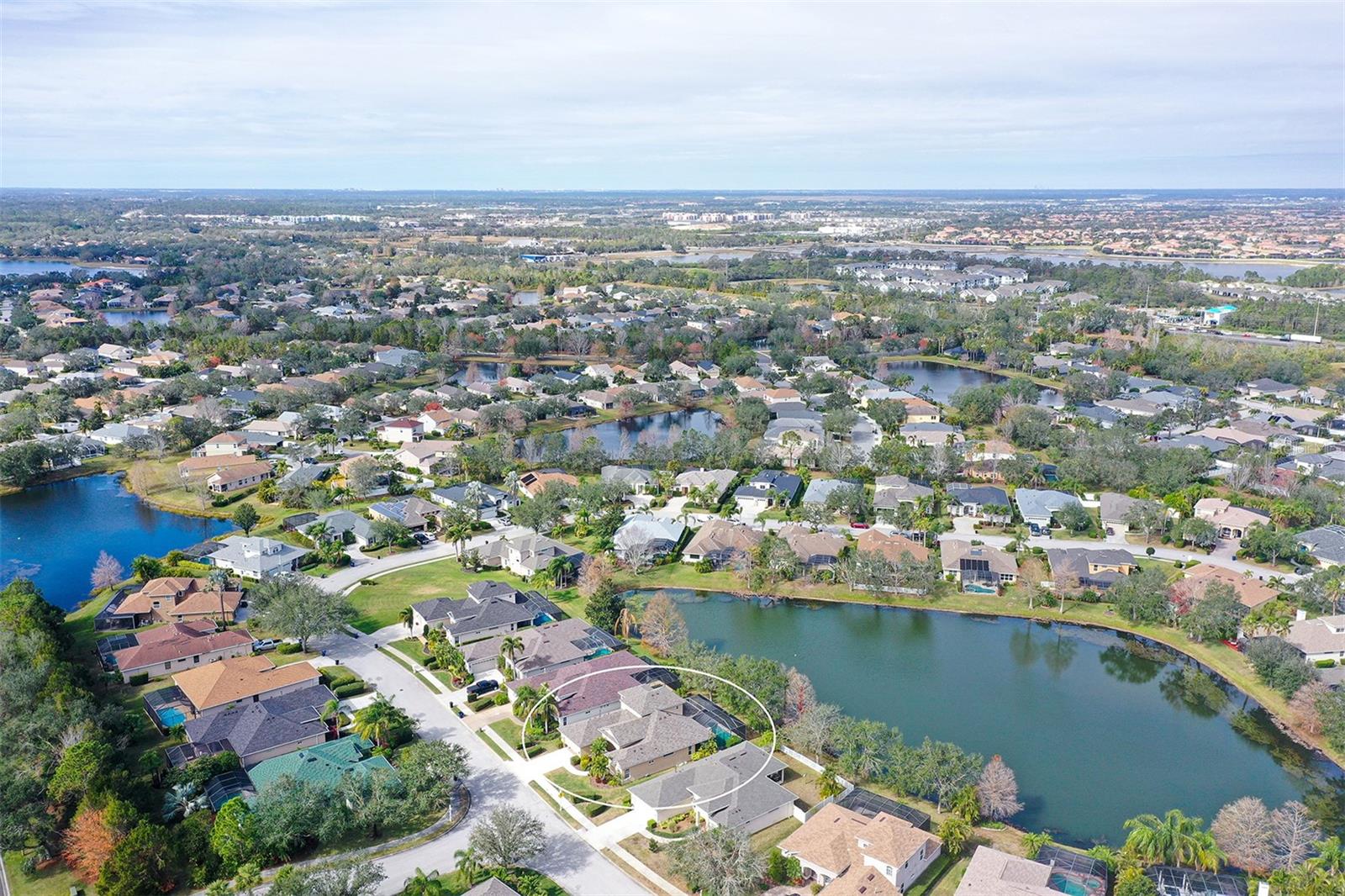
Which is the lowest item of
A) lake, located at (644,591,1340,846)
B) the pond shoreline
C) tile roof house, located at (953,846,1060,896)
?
lake, located at (644,591,1340,846)

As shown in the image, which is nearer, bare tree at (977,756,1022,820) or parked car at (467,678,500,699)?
bare tree at (977,756,1022,820)

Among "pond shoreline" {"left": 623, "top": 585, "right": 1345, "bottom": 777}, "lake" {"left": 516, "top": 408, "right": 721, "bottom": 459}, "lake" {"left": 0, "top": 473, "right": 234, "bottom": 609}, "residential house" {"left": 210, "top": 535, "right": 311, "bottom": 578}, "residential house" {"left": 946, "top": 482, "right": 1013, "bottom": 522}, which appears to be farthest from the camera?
"lake" {"left": 516, "top": 408, "right": 721, "bottom": 459}

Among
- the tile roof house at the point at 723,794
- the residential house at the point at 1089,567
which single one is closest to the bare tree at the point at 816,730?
the tile roof house at the point at 723,794

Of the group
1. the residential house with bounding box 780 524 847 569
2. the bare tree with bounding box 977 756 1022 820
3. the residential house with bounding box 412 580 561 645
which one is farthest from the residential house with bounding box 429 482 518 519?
the bare tree with bounding box 977 756 1022 820

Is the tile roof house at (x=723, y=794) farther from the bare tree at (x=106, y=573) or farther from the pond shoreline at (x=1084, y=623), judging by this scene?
the bare tree at (x=106, y=573)

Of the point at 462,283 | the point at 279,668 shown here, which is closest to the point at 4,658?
the point at 279,668

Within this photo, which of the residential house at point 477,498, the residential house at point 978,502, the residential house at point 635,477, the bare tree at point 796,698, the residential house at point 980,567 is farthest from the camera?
the residential house at point 635,477

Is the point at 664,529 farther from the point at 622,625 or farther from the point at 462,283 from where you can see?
the point at 462,283

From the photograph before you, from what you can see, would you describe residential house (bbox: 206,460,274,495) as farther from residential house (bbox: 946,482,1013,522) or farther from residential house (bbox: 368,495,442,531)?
residential house (bbox: 946,482,1013,522)
